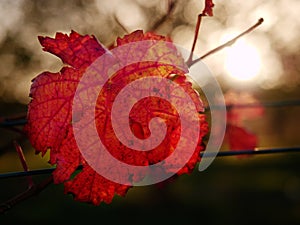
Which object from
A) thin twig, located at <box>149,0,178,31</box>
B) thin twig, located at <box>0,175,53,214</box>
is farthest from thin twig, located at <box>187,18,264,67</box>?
thin twig, located at <box>0,175,53,214</box>

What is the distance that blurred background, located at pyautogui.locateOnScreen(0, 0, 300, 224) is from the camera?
18.5 feet

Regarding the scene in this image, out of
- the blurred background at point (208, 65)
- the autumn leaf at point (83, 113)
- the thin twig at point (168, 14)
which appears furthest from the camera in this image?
the blurred background at point (208, 65)

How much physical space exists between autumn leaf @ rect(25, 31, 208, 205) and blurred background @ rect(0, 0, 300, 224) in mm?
2538

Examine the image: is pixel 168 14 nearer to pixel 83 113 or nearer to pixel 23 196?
pixel 83 113

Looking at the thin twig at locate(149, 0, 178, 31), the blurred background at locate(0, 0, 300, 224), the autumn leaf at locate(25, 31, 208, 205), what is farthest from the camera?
the blurred background at locate(0, 0, 300, 224)

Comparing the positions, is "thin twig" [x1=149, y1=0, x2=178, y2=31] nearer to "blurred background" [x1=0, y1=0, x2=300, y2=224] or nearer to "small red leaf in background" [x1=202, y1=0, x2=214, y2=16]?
"small red leaf in background" [x1=202, y1=0, x2=214, y2=16]

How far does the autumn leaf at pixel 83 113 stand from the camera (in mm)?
969

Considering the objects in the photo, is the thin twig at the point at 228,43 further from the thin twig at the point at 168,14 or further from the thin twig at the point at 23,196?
the thin twig at the point at 23,196

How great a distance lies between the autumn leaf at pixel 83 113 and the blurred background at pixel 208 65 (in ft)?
8.33

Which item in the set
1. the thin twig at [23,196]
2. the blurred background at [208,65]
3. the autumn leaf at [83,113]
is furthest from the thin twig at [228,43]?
the blurred background at [208,65]

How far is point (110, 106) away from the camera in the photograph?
3.35 feet

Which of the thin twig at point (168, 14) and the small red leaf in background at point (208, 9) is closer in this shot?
the small red leaf in background at point (208, 9)

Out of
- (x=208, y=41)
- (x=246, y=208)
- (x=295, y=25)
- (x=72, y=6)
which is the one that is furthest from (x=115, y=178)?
(x=295, y=25)

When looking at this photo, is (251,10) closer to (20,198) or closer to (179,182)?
(20,198)
